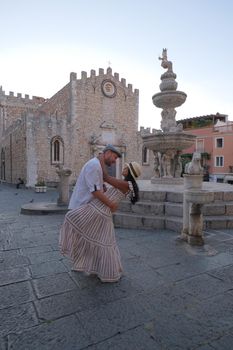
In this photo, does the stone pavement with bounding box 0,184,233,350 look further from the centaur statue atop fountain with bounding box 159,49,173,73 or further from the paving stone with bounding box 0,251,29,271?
the centaur statue atop fountain with bounding box 159,49,173,73

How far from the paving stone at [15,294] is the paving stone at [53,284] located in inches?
3.3

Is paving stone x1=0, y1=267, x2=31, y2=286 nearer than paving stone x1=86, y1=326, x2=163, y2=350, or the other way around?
A: paving stone x1=86, y1=326, x2=163, y2=350

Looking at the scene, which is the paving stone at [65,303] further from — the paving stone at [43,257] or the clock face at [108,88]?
the clock face at [108,88]

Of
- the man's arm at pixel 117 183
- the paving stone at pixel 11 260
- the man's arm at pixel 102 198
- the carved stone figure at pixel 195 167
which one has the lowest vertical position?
the paving stone at pixel 11 260

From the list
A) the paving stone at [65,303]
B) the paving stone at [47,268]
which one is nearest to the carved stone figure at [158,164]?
the paving stone at [47,268]

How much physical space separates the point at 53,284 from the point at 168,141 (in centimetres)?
607

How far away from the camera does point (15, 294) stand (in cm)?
259

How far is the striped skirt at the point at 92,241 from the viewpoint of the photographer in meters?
2.77

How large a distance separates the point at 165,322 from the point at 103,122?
23.1 metres

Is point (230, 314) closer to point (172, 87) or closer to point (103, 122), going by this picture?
point (172, 87)

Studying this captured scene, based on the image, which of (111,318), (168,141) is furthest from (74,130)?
(111,318)

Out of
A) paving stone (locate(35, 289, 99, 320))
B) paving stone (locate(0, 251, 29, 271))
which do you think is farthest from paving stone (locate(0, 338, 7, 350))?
paving stone (locate(0, 251, 29, 271))

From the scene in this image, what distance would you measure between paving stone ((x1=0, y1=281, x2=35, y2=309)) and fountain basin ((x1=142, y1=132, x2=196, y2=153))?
20.1 feet

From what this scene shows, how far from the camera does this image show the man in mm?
2609
